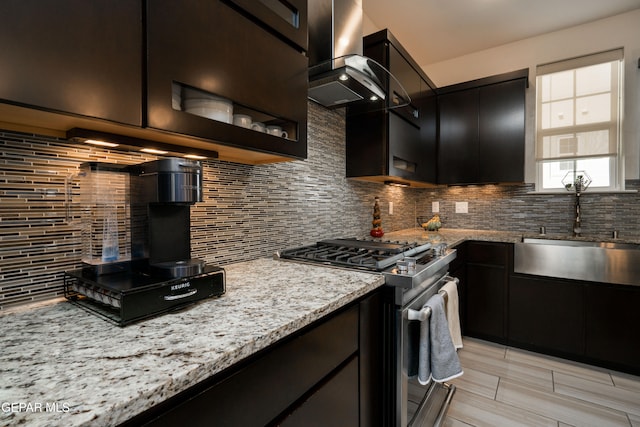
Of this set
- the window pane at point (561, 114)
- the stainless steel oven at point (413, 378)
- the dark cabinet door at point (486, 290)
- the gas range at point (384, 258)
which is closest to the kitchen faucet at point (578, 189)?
the window pane at point (561, 114)

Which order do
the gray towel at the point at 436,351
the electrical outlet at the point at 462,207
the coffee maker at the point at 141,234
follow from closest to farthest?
1. the coffee maker at the point at 141,234
2. the gray towel at the point at 436,351
3. the electrical outlet at the point at 462,207

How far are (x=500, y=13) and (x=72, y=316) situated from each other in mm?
3338

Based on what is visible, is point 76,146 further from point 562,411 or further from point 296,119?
point 562,411

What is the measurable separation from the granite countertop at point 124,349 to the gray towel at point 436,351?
51cm

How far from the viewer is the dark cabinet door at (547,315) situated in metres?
2.22

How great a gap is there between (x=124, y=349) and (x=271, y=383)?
1.06ft

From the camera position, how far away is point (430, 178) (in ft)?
9.26

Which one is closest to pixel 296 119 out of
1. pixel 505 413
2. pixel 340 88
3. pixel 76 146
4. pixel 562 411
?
pixel 340 88

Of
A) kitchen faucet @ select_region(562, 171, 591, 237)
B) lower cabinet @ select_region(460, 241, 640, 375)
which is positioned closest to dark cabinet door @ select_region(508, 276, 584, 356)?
lower cabinet @ select_region(460, 241, 640, 375)

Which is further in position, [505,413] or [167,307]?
[505,413]

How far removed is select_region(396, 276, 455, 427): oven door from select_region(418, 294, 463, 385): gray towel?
0.16 ft

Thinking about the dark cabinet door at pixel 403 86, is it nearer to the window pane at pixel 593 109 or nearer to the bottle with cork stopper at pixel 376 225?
the bottle with cork stopper at pixel 376 225

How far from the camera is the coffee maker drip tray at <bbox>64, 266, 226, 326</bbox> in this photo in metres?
0.69

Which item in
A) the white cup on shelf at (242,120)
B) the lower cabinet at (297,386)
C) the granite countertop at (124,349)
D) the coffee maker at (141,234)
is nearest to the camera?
the granite countertop at (124,349)
